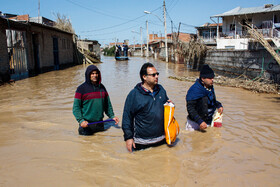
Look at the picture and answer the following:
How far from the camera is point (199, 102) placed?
3971mm

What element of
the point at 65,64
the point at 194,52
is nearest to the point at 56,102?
the point at 194,52

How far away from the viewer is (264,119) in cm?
595

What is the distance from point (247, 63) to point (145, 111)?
10.4 meters

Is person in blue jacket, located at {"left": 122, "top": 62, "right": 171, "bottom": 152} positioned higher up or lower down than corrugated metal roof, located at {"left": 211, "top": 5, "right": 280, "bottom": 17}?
lower down

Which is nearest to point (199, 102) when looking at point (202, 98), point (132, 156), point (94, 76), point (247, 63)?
point (202, 98)

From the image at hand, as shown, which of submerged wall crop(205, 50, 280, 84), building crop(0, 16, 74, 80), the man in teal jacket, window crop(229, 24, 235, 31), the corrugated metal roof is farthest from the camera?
window crop(229, 24, 235, 31)

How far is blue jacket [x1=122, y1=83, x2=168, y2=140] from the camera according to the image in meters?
3.16

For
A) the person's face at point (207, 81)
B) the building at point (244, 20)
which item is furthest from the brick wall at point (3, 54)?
the building at point (244, 20)

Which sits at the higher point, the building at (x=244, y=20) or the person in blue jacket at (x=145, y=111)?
the building at (x=244, y=20)

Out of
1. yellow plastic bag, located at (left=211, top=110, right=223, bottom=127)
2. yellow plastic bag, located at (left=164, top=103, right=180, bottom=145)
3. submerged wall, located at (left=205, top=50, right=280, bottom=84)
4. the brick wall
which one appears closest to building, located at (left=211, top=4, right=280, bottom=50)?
submerged wall, located at (left=205, top=50, right=280, bottom=84)

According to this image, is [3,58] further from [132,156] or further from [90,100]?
[132,156]

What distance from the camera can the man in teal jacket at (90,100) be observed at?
4.08m

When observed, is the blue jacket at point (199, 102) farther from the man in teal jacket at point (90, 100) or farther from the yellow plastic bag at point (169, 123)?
the man in teal jacket at point (90, 100)

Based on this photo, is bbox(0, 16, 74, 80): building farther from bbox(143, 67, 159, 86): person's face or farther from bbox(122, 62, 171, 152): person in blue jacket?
bbox(143, 67, 159, 86): person's face
